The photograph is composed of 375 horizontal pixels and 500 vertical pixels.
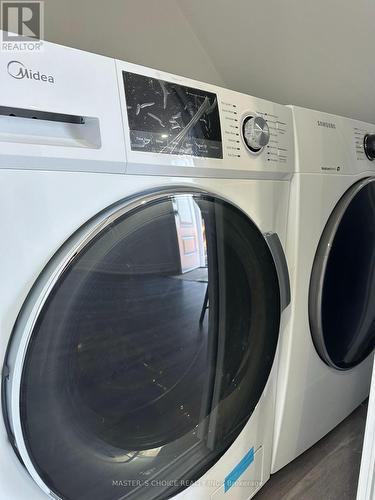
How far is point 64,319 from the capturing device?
52 centimetres

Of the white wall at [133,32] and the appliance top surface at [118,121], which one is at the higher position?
the white wall at [133,32]

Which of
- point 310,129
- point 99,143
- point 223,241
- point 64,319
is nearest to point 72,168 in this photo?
point 99,143

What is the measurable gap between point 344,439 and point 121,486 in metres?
0.84

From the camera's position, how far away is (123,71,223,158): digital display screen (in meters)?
0.58

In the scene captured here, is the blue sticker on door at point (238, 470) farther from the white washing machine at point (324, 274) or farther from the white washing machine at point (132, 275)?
the white washing machine at point (324, 274)

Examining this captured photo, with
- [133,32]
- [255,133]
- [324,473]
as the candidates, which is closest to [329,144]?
[255,133]

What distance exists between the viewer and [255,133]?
2.46 feet

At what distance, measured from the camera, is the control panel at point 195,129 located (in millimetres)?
584

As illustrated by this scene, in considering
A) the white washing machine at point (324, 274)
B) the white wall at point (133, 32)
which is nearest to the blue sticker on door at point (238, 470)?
the white washing machine at point (324, 274)

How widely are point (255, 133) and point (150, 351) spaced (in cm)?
45

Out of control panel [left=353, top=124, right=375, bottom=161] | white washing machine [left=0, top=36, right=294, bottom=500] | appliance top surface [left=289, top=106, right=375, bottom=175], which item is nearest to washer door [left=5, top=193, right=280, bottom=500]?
white washing machine [left=0, top=36, right=294, bottom=500]

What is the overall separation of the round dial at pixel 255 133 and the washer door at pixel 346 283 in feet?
1.01

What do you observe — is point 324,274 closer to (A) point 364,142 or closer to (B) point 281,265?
(B) point 281,265

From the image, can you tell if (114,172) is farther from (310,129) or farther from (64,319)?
(310,129)
